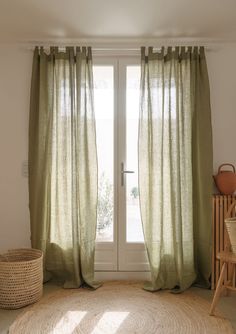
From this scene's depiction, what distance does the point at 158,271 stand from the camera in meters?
3.20

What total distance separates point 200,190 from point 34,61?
191 centimetres

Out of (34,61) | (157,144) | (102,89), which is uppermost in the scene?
(34,61)

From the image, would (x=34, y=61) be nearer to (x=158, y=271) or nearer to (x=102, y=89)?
(x=102, y=89)

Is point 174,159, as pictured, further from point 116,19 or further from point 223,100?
point 116,19

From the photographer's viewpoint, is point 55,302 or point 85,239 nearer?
point 55,302

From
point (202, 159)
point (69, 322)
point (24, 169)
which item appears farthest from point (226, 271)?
point (24, 169)

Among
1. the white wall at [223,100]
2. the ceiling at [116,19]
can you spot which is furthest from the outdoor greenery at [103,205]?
the ceiling at [116,19]

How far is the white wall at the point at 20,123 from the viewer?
11.1 feet

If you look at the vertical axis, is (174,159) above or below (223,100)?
below

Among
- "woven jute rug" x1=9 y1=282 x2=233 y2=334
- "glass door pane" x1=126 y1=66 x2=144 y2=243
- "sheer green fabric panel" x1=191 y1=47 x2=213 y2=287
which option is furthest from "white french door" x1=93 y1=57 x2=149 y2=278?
"sheer green fabric panel" x1=191 y1=47 x2=213 y2=287

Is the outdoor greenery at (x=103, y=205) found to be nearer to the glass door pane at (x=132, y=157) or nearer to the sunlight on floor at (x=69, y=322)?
the glass door pane at (x=132, y=157)

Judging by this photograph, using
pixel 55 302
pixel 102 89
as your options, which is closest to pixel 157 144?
pixel 102 89

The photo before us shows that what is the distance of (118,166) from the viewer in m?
3.43

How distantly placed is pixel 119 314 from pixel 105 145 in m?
1.51
